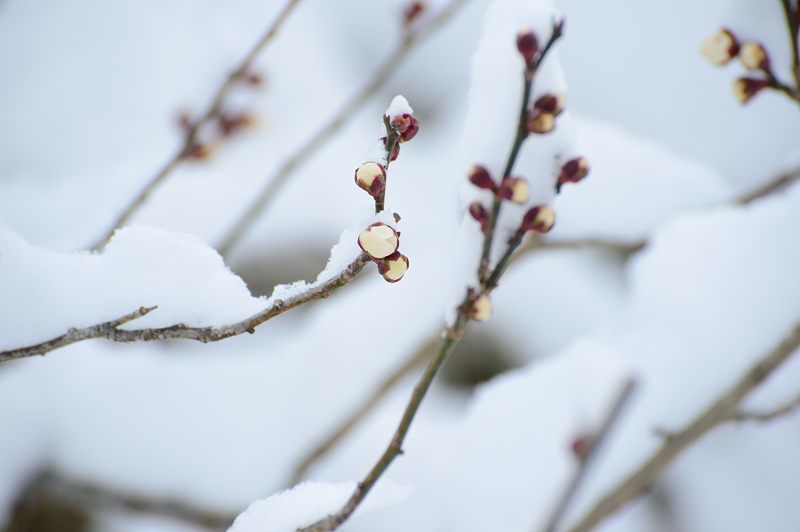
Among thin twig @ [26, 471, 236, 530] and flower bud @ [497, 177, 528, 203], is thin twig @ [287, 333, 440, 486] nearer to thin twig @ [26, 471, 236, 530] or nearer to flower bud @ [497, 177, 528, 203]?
thin twig @ [26, 471, 236, 530]

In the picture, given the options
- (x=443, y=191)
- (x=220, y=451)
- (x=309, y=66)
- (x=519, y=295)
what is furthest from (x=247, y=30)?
(x=220, y=451)

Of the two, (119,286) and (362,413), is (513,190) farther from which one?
(362,413)

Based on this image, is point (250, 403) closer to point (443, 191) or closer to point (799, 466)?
point (443, 191)

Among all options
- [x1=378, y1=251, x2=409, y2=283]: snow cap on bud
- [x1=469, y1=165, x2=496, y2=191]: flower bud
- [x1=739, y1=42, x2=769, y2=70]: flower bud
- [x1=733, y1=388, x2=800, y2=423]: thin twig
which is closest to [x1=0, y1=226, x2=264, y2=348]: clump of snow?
[x1=378, y1=251, x2=409, y2=283]: snow cap on bud

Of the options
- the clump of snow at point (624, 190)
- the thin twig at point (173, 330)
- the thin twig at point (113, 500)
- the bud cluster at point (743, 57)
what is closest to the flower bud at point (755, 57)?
the bud cluster at point (743, 57)

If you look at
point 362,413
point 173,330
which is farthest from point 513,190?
point 362,413
